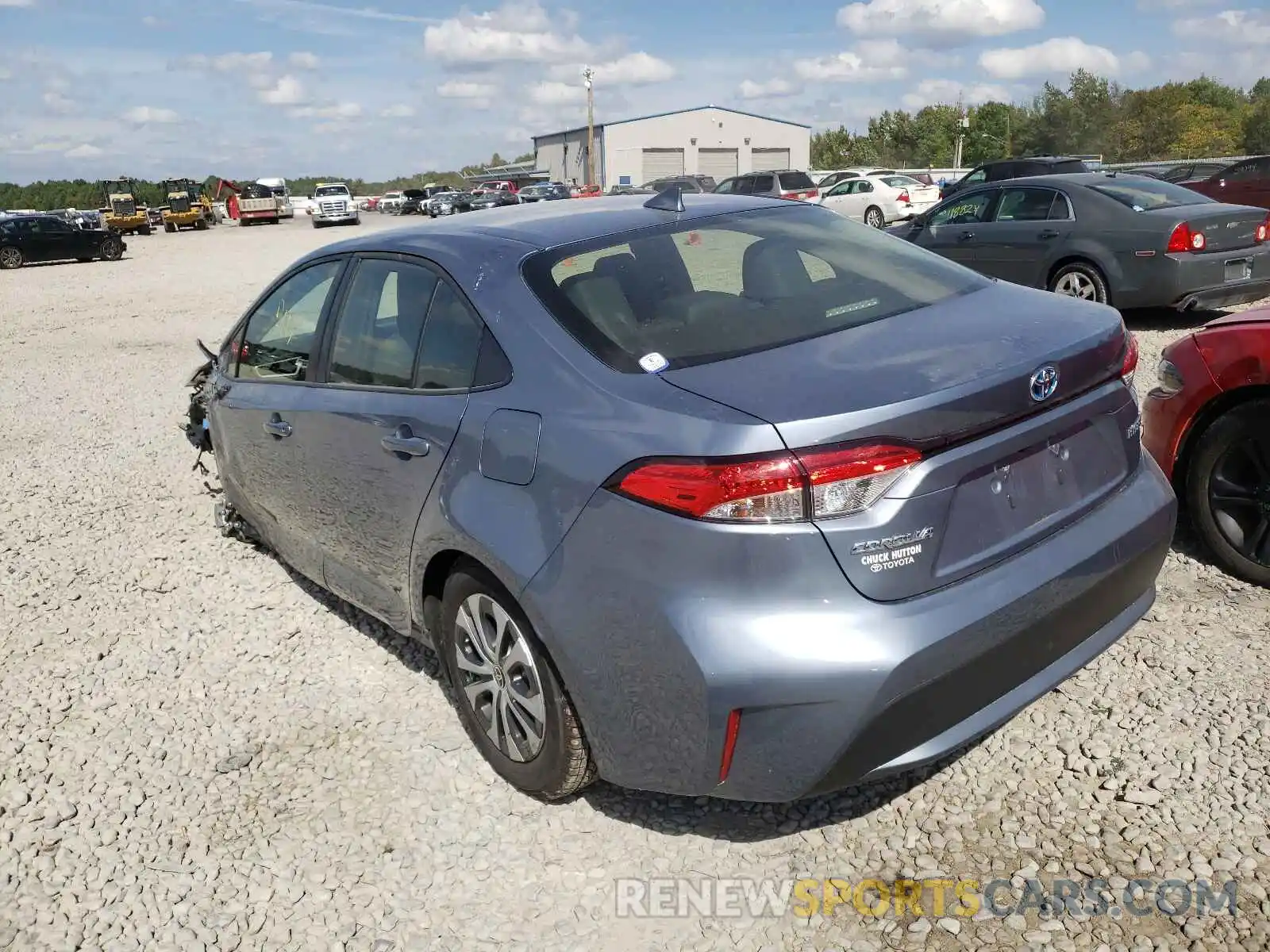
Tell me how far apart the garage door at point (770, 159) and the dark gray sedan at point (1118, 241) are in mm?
67909

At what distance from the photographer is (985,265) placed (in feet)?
35.0

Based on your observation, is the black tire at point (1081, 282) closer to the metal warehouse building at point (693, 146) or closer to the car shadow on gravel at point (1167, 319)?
the car shadow on gravel at point (1167, 319)

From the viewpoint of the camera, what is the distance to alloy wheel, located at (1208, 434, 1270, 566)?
3.94 meters

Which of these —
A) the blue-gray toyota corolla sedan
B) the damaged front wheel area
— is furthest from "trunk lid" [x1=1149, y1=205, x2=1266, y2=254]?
the damaged front wheel area

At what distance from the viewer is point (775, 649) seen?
224 cm

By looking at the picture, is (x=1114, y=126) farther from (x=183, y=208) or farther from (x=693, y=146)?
(x=183, y=208)

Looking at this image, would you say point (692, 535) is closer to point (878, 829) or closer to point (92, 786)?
point (878, 829)

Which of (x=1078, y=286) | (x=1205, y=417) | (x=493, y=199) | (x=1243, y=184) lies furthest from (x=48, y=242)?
(x=1205, y=417)

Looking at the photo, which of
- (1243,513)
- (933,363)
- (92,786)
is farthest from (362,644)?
(1243,513)

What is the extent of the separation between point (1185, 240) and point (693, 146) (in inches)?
2742

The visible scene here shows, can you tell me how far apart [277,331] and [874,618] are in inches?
120

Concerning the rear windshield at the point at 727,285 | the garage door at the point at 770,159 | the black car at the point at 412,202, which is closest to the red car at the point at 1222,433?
the rear windshield at the point at 727,285

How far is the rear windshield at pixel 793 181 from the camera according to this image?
30.8 meters

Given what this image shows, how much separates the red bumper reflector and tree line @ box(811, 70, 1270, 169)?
181 feet
